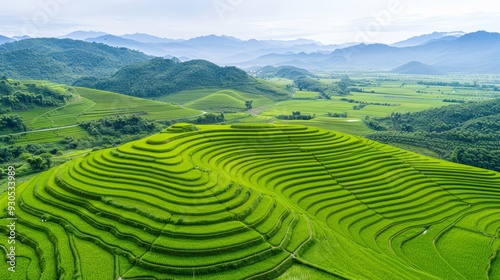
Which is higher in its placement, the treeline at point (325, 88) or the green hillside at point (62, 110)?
the treeline at point (325, 88)

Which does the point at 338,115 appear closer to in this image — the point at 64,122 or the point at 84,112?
the point at 84,112

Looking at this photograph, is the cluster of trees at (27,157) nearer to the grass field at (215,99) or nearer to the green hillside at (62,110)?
the green hillside at (62,110)

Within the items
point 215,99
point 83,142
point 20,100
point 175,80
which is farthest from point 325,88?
point 20,100

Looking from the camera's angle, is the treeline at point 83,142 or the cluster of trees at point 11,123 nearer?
the treeline at point 83,142

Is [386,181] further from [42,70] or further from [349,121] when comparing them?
[42,70]

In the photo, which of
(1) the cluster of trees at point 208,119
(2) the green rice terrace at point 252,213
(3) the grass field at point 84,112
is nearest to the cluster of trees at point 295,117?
(1) the cluster of trees at point 208,119

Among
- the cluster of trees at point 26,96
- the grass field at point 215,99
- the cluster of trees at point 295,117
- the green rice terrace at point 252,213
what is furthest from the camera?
the grass field at point 215,99

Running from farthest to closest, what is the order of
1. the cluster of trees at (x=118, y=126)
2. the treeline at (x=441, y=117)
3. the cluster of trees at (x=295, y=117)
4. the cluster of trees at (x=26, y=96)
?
the cluster of trees at (x=295, y=117) < the treeline at (x=441, y=117) < the cluster of trees at (x=26, y=96) < the cluster of trees at (x=118, y=126)
